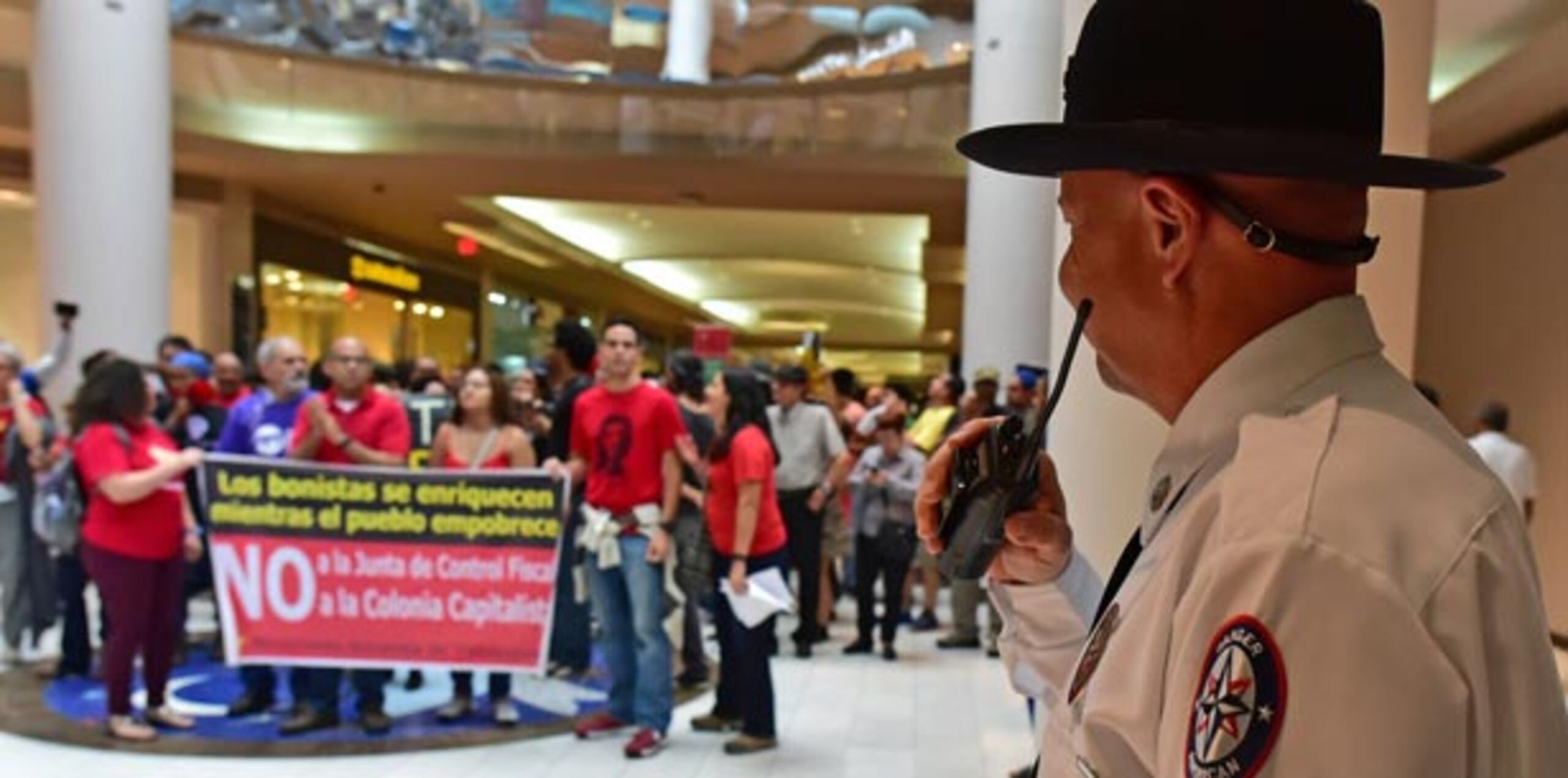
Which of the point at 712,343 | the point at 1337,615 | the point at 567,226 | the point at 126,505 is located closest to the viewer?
the point at 1337,615

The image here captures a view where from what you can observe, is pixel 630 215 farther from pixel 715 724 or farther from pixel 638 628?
pixel 638 628

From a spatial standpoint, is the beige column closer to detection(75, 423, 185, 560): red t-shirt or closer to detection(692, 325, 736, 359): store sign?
detection(75, 423, 185, 560): red t-shirt

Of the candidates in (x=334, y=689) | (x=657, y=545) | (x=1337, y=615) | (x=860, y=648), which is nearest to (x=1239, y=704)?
(x=1337, y=615)

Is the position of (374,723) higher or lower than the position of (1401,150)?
lower

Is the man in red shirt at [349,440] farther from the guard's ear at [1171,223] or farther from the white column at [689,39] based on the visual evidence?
the white column at [689,39]

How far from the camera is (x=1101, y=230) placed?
2.85ft

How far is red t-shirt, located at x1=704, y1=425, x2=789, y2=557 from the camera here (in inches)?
185

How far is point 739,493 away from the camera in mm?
4676

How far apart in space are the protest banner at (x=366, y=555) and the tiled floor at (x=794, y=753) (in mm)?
522

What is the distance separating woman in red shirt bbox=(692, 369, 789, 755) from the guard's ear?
387 centimetres

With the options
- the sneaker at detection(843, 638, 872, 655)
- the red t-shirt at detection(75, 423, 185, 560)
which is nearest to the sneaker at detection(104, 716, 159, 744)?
the red t-shirt at detection(75, 423, 185, 560)

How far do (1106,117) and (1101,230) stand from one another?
9cm

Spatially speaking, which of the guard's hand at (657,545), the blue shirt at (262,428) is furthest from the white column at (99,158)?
the guard's hand at (657,545)

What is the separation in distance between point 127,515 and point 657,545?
83.7 inches
